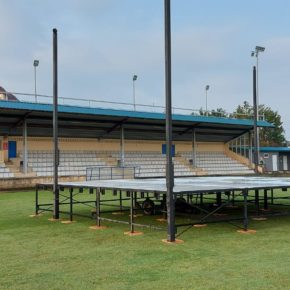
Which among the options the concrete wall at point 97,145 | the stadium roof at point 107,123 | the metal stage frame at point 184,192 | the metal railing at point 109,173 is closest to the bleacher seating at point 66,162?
the concrete wall at point 97,145

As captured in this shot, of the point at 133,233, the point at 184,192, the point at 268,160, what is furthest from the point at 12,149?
the point at 268,160

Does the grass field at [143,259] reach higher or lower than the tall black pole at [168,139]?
lower

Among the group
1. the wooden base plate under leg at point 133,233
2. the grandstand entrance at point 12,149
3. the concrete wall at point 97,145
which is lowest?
the wooden base plate under leg at point 133,233

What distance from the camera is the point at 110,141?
122 feet

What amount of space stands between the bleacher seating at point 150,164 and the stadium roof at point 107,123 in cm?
154

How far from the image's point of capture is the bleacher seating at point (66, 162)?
101 ft

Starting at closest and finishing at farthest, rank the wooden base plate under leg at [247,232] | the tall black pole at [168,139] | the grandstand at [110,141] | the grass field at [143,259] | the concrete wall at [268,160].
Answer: the grass field at [143,259]
the tall black pole at [168,139]
the wooden base plate under leg at [247,232]
the grandstand at [110,141]
the concrete wall at [268,160]

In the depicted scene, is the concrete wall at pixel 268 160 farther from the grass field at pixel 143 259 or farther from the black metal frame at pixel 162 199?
the grass field at pixel 143 259

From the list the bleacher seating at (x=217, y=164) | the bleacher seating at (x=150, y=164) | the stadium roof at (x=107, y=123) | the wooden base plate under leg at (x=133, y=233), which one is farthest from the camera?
the bleacher seating at (x=217, y=164)

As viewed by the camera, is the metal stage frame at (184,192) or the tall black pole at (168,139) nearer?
the tall black pole at (168,139)

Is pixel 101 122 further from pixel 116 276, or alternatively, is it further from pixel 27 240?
pixel 116 276

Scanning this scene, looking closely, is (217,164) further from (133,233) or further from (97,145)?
(133,233)

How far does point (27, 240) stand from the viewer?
927 cm

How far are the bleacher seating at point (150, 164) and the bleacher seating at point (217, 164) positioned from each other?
194 cm
